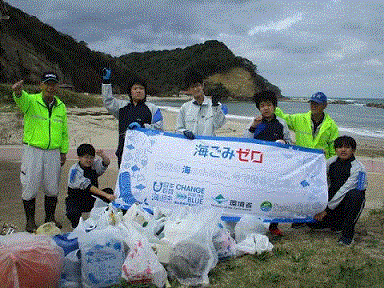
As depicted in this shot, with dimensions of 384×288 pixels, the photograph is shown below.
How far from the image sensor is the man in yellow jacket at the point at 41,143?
4.76 metres

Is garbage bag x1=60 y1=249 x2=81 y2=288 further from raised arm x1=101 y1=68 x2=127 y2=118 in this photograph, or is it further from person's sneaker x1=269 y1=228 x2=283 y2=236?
person's sneaker x1=269 y1=228 x2=283 y2=236

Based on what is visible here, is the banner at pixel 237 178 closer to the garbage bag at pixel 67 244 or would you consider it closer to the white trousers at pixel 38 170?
the white trousers at pixel 38 170

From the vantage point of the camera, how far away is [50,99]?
4906 mm

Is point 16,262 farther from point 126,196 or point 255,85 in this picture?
point 255,85

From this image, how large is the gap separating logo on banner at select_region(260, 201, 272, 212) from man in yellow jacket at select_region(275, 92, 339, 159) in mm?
900

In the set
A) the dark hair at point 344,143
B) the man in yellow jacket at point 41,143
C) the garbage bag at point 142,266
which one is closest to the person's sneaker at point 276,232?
the dark hair at point 344,143

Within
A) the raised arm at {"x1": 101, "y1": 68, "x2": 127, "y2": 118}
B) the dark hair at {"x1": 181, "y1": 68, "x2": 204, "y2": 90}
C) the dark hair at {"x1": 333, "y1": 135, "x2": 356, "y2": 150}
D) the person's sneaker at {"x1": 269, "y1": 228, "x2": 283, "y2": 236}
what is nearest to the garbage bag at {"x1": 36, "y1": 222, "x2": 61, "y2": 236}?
the raised arm at {"x1": 101, "y1": 68, "x2": 127, "y2": 118}

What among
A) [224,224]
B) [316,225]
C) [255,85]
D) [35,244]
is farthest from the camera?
[255,85]

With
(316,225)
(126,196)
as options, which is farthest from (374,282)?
(126,196)

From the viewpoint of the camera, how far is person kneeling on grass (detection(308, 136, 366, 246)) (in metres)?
4.39

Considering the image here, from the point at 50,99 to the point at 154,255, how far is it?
2.41 m

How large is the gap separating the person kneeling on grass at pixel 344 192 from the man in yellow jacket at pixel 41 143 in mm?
2897

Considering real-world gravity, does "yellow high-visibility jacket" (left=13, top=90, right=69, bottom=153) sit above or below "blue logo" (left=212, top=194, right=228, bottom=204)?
above

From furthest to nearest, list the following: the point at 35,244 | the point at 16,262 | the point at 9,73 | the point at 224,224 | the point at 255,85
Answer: the point at 255,85
the point at 9,73
the point at 224,224
the point at 35,244
the point at 16,262
